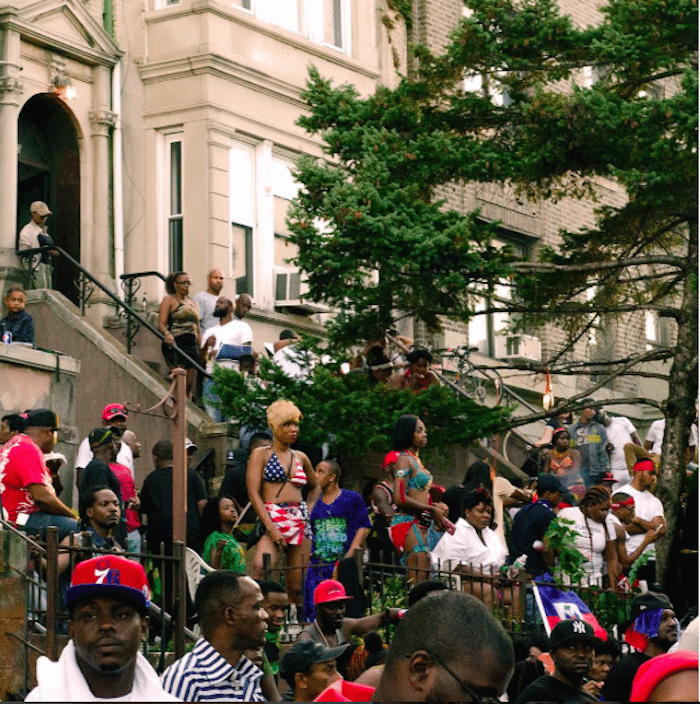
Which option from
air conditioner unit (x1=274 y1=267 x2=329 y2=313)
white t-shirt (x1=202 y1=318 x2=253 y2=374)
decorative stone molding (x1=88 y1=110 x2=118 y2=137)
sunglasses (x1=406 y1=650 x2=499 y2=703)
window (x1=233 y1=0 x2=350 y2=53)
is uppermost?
window (x1=233 y1=0 x2=350 y2=53)

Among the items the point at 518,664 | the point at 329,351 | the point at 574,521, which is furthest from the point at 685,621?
the point at 329,351

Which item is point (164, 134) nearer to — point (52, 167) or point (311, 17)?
point (52, 167)

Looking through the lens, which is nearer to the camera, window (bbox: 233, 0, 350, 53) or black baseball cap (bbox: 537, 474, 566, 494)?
black baseball cap (bbox: 537, 474, 566, 494)

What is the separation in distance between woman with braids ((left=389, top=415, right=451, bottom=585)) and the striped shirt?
21.5 feet

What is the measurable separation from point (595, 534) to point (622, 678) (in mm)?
5196

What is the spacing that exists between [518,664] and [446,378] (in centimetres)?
1125

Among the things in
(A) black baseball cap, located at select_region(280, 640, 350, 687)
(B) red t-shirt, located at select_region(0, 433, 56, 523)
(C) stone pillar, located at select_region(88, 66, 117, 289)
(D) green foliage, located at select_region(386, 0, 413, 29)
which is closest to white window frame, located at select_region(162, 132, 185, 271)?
(C) stone pillar, located at select_region(88, 66, 117, 289)

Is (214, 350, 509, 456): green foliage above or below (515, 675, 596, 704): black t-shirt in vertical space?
above

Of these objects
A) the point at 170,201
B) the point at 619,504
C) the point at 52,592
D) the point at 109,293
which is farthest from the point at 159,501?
the point at 170,201

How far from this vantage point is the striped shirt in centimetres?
819

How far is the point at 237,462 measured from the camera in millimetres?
18094

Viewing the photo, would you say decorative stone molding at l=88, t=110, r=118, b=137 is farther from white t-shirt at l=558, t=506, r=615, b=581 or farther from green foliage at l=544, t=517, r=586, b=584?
green foliage at l=544, t=517, r=586, b=584

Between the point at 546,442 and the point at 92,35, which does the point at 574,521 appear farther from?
the point at 92,35

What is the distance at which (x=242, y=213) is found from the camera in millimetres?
25422
